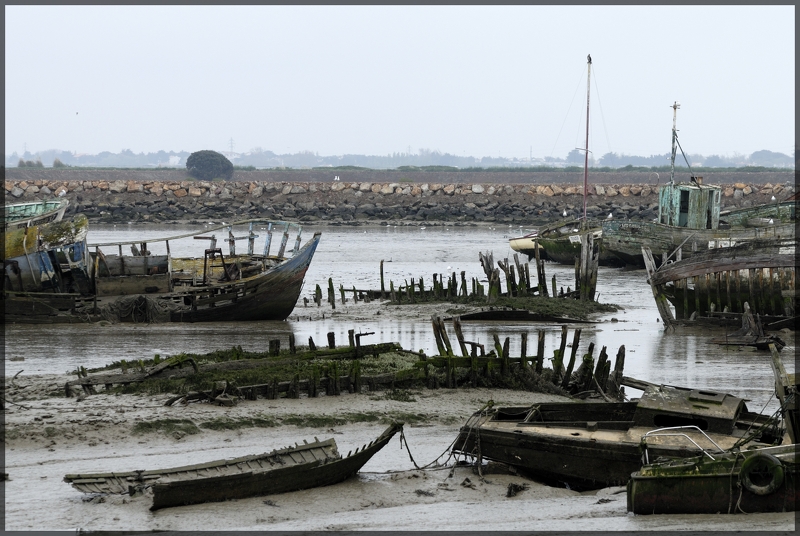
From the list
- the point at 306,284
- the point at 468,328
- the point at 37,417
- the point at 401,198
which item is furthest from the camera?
the point at 401,198

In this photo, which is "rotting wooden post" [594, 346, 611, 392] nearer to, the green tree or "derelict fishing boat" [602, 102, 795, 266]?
"derelict fishing boat" [602, 102, 795, 266]

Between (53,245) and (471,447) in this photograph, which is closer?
(471,447)

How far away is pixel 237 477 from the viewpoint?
10141mm

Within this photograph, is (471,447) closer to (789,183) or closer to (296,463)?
(296,463)

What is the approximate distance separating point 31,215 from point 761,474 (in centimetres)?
2234

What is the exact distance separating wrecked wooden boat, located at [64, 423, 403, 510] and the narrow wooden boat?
595 inches

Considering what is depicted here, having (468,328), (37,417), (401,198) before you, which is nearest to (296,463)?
(37,417)

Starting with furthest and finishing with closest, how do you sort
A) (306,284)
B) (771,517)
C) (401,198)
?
(401,198), (306,284), (771,517)

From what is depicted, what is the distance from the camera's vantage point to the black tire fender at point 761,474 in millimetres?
9164

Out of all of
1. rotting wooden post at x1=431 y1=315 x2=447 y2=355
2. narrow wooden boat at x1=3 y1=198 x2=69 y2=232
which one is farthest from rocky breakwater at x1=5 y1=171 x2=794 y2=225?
rotting wooden post at x1=431 y1=315 x2=447 y2=355

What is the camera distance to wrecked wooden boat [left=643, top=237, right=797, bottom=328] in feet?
73.5

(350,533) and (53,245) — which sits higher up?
(53,245)

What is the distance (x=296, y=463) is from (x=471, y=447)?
7.62ft

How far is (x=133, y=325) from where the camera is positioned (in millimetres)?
23250
